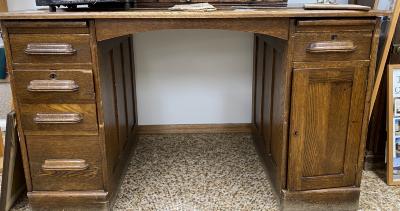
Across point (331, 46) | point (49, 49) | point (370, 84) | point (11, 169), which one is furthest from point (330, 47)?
point (11, 169)

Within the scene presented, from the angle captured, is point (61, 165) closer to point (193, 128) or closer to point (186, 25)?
point (186, 25)

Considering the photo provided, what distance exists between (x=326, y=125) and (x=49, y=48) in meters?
1.08

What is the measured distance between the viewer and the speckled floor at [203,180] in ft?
5.28

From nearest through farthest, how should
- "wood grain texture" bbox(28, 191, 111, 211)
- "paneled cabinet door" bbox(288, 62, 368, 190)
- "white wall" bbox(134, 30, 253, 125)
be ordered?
"paneled cabinet door" bbox(288, 62, 368, 190), "wood grain texture" bbox(28, 191, 111, 211), "white wall" bbox(134, 30, 253, 125)

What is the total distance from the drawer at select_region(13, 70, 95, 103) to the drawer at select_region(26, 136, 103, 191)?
0.56ft

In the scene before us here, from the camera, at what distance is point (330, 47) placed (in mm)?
1328

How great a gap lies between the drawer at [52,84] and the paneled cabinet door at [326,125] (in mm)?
780

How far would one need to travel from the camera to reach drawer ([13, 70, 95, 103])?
134cm

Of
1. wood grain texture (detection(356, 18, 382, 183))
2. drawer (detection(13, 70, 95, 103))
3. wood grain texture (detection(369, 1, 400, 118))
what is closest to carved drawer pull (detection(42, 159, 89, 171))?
drawer (detection(13, 70, 95, 103))

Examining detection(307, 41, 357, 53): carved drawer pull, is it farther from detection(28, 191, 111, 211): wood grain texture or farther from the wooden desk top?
detection(28, 191, 111, 211): wood grain texture

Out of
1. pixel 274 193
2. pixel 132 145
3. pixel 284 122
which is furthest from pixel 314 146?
pixel 132 145

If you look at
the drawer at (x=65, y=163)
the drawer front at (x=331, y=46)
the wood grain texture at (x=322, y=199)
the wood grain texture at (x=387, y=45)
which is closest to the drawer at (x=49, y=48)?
the drawer at (x=65, y=163)

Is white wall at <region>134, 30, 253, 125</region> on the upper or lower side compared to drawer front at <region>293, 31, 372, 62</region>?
lower

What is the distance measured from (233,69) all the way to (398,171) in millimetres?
1014
